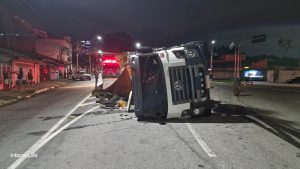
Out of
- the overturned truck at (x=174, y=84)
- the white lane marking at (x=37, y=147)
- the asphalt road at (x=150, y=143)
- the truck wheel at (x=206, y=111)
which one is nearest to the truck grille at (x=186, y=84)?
the overturned truck at (x=174, y=84)

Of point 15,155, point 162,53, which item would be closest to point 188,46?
point 162,53

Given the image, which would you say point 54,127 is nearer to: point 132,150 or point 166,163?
point 132,150

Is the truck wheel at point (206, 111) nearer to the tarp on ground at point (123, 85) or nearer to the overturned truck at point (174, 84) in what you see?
the overturned truck at point (174, 84)

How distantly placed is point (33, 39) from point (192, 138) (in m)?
57.7

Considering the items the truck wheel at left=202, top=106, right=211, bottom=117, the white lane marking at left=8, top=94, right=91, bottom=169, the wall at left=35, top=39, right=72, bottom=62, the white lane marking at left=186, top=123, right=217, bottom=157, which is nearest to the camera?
the white lane marking at left=8, top=94, right=91, bottom=169

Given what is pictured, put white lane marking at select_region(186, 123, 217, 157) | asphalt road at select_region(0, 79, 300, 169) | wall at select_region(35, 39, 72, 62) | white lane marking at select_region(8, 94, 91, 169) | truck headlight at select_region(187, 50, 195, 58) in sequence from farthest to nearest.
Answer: wall at select_region(35, 39, 72, 62), truck headlight at select_region(187, 50, 195, 58), white lane marking at select_region(186, 123, 217, 157), white lane marking at select_region(8, 94, 91, 169), asphalt road at select_region(0, 79, 300, 169)

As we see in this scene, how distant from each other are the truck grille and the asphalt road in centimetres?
83

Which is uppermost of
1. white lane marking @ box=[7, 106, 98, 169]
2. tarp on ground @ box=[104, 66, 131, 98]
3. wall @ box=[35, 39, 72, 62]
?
wall @ box=[35, 39, 72, 62]

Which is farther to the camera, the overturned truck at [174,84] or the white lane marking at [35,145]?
the overturned truck at [174,84]

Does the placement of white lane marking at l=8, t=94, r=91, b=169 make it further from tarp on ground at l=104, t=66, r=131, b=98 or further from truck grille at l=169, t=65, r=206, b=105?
tarp on ground at l=104, t=66, r=131, b=98

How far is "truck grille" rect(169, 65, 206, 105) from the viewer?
935 cm

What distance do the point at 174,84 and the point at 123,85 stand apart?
6449mm

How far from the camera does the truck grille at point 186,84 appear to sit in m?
9.35

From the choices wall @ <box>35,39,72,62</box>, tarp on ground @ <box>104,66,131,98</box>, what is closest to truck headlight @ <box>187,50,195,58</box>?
tarp on ground @ <box>104,66,131,98</box>
